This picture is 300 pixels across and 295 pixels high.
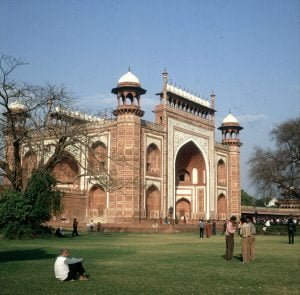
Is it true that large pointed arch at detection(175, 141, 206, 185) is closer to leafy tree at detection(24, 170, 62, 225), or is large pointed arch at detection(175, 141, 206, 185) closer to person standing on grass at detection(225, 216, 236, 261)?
leafy tree at detection(24, 170, 62, 225)

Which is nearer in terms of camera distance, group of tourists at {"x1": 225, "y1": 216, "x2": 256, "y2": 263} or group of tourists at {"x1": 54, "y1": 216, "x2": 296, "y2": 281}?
group of tourists at {"x1": 54, "y1": 216, "x2": 296, "y2": 281}

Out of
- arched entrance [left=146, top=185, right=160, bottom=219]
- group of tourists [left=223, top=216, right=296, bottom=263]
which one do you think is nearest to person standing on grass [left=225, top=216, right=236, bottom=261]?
group of tourists [left=223, top=216, right=296, bottom=263]

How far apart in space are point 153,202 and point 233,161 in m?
14.2

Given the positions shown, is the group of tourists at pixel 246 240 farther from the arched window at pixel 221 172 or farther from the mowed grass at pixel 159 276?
the arched window at pixel 221 172

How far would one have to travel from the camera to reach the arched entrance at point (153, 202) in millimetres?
39891

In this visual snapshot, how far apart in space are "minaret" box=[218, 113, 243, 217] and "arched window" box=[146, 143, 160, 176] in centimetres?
1276

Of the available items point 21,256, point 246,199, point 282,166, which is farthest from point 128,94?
point 246,199

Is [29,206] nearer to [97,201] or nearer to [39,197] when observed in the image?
[39,197]

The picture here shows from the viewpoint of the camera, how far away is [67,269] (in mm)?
8609

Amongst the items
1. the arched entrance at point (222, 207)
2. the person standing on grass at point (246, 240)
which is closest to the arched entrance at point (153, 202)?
the arched entrance at point (222, 207)

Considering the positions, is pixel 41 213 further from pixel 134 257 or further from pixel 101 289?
pixel 101 289

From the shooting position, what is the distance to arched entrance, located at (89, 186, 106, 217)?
39.6m

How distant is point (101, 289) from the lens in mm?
7578

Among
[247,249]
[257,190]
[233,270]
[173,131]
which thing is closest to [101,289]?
[233,270]
